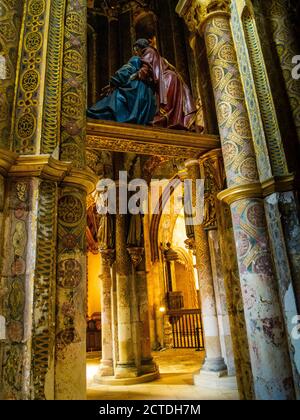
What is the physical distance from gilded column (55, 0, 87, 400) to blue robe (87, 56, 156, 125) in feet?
3.29

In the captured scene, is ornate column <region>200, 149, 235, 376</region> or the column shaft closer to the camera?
ornate column <region>200, 149, 235, 376</region>

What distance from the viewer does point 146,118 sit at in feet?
16.6

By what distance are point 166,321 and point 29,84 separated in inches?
483

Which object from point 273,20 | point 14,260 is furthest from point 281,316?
point 273,20

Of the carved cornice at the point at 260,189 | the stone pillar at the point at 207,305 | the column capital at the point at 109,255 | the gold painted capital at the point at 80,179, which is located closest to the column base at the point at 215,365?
the stone pillar at the point at 207,305

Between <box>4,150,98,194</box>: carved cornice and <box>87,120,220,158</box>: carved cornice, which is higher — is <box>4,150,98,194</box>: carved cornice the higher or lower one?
the lower one

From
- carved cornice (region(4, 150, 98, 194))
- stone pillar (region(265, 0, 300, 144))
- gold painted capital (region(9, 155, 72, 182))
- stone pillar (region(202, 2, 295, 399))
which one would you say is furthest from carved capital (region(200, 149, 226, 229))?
gold painted capital (region(9, 155, 72, 182))

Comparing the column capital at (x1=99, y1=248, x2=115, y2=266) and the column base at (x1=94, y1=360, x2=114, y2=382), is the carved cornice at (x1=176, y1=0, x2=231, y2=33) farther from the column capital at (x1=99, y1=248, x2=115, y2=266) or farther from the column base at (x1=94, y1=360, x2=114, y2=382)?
the column base at (x1=94, y1=360, x2=114, y2=382)

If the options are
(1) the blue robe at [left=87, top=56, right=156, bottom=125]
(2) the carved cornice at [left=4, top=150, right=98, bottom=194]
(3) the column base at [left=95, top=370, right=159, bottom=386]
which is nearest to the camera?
(2) the carved cornice at [left=4, top=150, right=98, bottom=194]

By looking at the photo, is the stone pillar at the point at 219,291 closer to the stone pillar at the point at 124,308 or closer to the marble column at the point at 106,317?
the stone pillar at the point at 124,308

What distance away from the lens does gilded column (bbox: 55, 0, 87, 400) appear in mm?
2852

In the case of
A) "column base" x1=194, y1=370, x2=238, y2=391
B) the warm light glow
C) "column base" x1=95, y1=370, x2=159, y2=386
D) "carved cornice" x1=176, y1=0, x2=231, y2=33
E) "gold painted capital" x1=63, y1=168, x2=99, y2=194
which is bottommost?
the warm light glow
